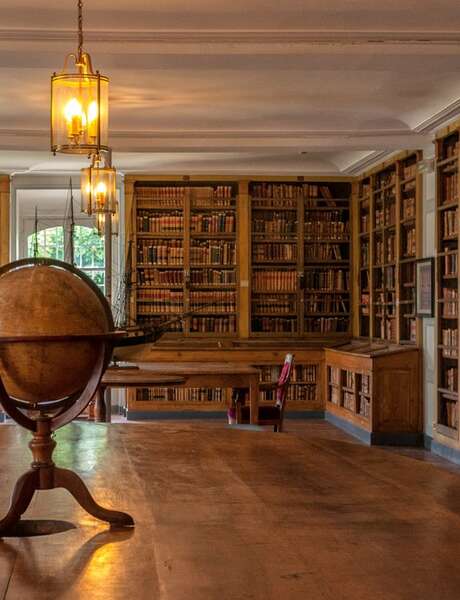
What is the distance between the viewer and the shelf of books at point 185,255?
13.5 m

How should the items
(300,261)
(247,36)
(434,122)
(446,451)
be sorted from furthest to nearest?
(300,261)
(446,451)
(434,122)
(247,36)

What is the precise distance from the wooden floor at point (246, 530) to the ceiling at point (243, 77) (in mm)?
3995

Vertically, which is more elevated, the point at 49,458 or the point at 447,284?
the point at 447,284

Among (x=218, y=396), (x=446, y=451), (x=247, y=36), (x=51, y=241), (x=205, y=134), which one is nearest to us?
(x=247, y=36)

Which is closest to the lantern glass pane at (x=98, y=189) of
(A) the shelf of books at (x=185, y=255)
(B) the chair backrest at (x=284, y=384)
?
(B) the chair backrest at (x=284, y=384)

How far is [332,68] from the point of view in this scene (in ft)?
23.0

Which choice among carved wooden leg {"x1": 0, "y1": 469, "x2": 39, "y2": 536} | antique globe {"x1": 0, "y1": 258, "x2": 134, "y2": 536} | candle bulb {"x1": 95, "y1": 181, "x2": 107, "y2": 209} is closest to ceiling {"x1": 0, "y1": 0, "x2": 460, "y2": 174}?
candle bulb {"x1": 95, "y1": 181, "x2": 107, "y2": 209}

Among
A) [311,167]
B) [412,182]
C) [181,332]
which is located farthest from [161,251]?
[412,182]

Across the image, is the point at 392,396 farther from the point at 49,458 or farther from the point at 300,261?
the point at 49,458

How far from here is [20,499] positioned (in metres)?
1.73

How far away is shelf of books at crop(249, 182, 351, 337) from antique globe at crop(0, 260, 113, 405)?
11.7 metres

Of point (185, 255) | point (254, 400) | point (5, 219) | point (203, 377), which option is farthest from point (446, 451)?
point (5, 219)

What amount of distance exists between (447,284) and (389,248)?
2126 mm

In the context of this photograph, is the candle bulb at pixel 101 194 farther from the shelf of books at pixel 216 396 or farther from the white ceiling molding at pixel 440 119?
the shelf of books at pixel 216 396
